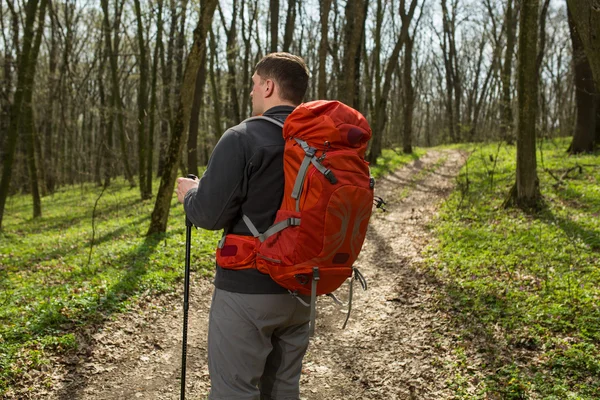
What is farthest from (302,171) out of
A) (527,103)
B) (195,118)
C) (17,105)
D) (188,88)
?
(195,118)

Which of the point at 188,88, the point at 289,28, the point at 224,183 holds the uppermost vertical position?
the point at 289,28

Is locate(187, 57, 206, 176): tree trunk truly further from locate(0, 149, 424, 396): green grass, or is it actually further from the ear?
the ear

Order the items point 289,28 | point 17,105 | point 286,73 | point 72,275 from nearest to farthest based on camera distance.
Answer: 1. point 286,73
2. point 72,275
3. point 17,105
4. point 289,28

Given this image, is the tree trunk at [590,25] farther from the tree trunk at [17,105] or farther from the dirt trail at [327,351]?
the tree trunk at [17,105]

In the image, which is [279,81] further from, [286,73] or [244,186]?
[244,186]

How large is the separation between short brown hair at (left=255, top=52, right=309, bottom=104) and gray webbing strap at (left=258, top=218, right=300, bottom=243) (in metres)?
0.69

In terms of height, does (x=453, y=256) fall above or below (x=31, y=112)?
below

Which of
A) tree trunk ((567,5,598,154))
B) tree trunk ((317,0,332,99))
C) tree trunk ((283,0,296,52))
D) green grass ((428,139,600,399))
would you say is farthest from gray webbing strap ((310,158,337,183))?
tree trunk ((283,0,296,52))

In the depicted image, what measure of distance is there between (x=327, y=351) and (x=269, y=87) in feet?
12.9

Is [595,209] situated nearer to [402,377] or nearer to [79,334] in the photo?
[402,377]

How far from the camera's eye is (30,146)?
51.0 feet

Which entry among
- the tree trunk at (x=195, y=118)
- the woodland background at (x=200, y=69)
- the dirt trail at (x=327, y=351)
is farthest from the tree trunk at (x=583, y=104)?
the tree trunk at (x=195, y=118)

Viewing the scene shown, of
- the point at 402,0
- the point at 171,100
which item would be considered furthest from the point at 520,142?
the point at 171,100

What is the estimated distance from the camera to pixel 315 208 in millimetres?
2141
